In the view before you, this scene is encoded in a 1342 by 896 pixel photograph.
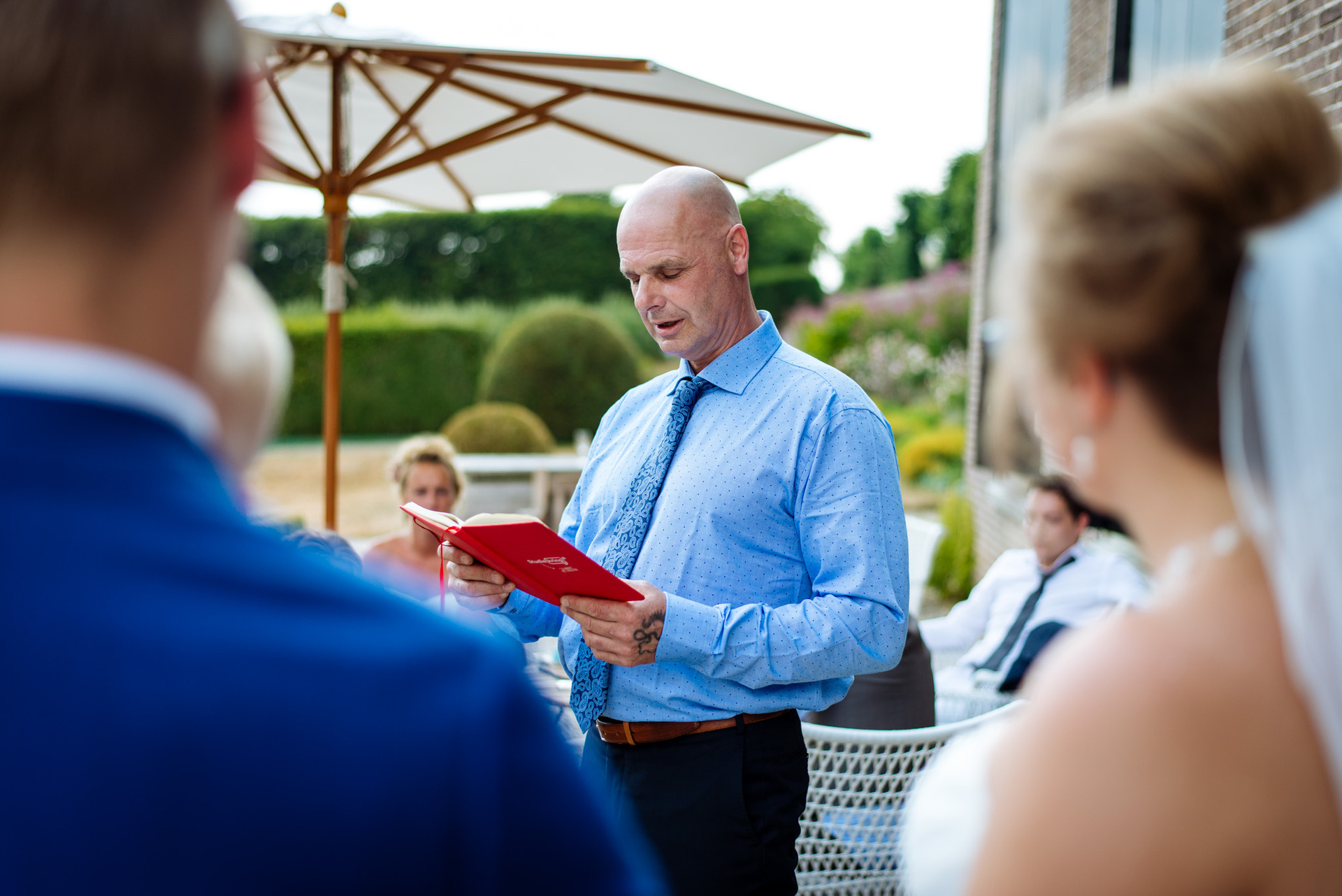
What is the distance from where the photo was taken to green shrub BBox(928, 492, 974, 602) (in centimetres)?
788

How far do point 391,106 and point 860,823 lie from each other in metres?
4.08

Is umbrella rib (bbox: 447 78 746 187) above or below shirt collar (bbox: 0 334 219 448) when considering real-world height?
above

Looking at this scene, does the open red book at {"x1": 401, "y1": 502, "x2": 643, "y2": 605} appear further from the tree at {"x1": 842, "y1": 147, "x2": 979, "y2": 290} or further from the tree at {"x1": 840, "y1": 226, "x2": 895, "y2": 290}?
the tree at {"x1": 840, "y1": 226, "x2": 895, "y2": 290}

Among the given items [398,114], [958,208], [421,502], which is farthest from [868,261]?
[421,502]

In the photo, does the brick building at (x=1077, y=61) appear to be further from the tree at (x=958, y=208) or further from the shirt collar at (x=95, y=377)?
the tree at (x=958, y=208)

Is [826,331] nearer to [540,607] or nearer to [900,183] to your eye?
[900,183]

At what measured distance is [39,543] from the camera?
0.53 meters

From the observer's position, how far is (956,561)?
26.0 feet

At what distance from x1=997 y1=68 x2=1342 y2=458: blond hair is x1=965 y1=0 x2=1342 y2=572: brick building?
0.15m

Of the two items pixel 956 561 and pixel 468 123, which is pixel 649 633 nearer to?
pixel 468 123

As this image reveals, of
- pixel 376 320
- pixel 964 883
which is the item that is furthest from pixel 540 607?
pixel 376 320

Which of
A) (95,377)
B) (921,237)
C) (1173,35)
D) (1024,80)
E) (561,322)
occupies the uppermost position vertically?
(921,237)

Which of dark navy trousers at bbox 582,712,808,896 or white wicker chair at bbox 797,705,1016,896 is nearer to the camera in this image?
dark navy trousers at bbox 582,712,808,896

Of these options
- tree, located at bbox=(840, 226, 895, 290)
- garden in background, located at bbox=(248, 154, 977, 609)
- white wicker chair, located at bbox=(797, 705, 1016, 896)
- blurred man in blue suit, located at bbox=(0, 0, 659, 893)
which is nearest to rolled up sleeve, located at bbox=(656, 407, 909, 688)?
white wicker chair, located at bbox=(797, 705, 1016, 896)
